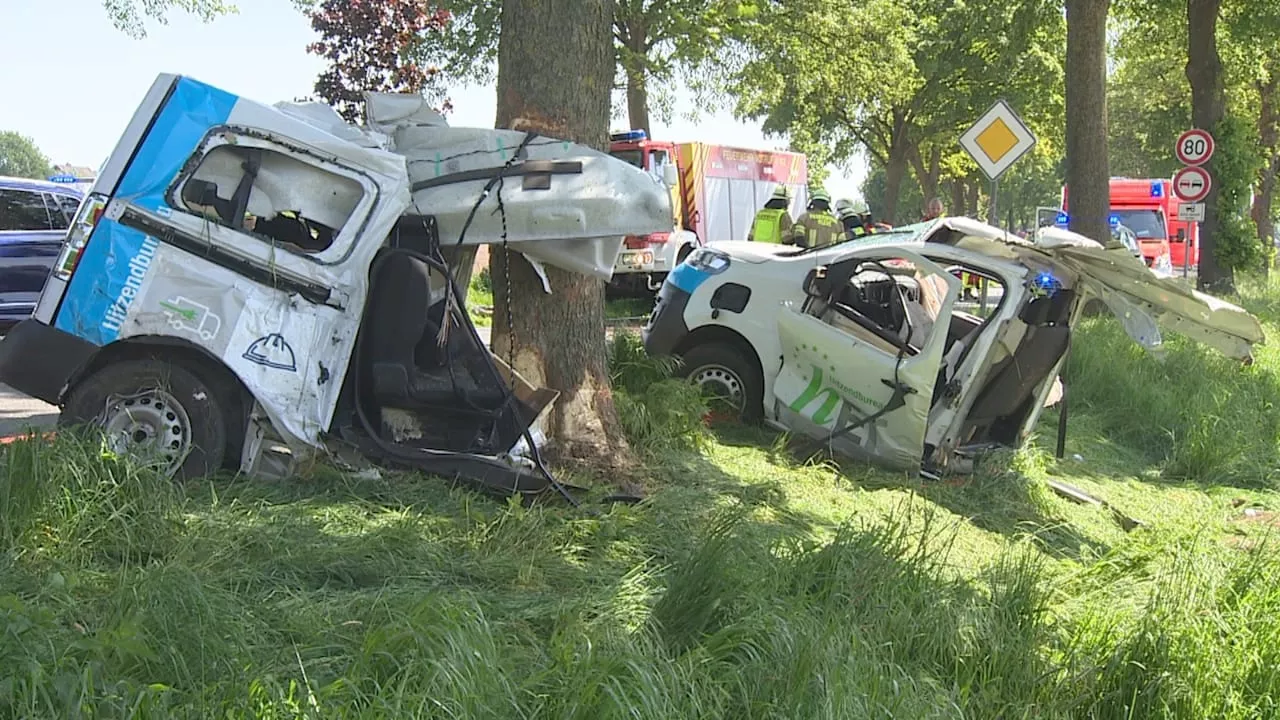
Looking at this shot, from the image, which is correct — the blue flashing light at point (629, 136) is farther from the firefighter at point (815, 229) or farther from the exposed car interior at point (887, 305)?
the exposed car interior at point (887, 305)

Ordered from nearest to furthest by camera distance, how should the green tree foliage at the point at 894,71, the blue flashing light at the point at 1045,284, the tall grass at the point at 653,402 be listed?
1. the tall grass at the point at 653,402
2. the blue flashing light at the point at 1045,284
3. the green tree foliage at the point at 894,71

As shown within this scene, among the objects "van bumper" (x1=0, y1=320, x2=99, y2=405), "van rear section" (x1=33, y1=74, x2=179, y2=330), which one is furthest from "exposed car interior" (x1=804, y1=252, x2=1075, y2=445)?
"van bumper" (x1=0, y1=320, x2=99, y2=405)

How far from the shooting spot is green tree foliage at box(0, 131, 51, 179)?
95812 mm

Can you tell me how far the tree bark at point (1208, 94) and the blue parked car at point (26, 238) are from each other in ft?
58.7

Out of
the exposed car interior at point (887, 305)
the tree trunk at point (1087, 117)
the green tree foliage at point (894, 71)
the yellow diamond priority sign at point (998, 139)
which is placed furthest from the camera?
the green tree foliage at point (894, 71)

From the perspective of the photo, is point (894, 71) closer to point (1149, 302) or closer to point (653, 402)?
point (1149, 302)

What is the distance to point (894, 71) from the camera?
2497 cm

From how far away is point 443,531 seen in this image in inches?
199

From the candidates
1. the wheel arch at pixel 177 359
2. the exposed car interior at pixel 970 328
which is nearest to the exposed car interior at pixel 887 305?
the exposed car interior at pixel 970 328

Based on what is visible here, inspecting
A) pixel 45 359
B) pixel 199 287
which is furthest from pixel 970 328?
pixel 45 359

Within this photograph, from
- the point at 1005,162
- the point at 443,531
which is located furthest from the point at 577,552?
the point at 1005,162

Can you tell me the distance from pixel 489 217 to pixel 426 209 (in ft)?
1.14

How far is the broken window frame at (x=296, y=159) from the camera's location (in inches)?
219

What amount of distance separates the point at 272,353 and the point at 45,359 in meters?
1.07
